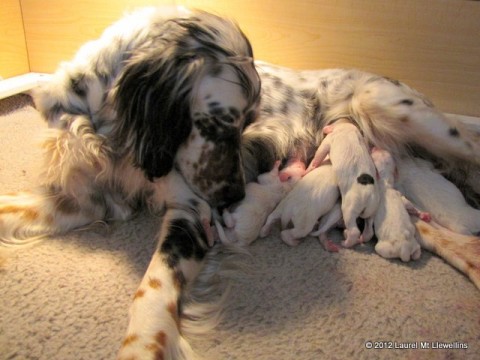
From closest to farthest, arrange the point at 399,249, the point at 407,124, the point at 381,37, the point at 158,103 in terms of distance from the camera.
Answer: the point at 158,103
the point at 399,249
the point at 407,124
the point at 381,37

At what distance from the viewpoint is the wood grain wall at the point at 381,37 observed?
2305 mm

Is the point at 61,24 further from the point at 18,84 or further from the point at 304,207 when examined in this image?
the point at 304,207

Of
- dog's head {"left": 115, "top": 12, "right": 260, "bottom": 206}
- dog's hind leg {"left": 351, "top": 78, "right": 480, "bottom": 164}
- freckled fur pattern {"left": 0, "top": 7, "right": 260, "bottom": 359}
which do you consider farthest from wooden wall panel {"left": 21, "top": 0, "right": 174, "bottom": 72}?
dog's hind leg {"left": 351, "top": 78, "right": 480, "bottom": 164}

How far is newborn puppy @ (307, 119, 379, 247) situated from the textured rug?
0.28 feet

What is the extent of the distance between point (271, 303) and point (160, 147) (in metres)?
0.59

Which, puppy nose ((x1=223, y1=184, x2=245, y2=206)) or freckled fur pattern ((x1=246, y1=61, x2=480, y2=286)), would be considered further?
freckled fur pattern ((x1=246, y1=61, x2=480, y2=286))

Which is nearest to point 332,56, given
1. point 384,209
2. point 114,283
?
point 384,209

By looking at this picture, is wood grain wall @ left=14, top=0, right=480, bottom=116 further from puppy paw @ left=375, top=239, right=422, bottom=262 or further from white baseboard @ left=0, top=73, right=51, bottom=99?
puppy paw @ left=375, top=239, right=422, bottom=262

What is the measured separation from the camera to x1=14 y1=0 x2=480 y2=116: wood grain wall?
7.56 ft

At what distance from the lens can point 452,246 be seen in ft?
5.08

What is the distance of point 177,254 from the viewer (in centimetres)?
136

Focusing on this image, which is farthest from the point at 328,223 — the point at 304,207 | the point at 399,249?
the point at 399,249

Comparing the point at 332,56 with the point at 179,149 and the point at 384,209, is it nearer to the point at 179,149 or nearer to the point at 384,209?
the point at 384,209

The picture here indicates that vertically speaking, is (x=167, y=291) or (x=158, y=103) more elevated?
(x=158, y=103)
